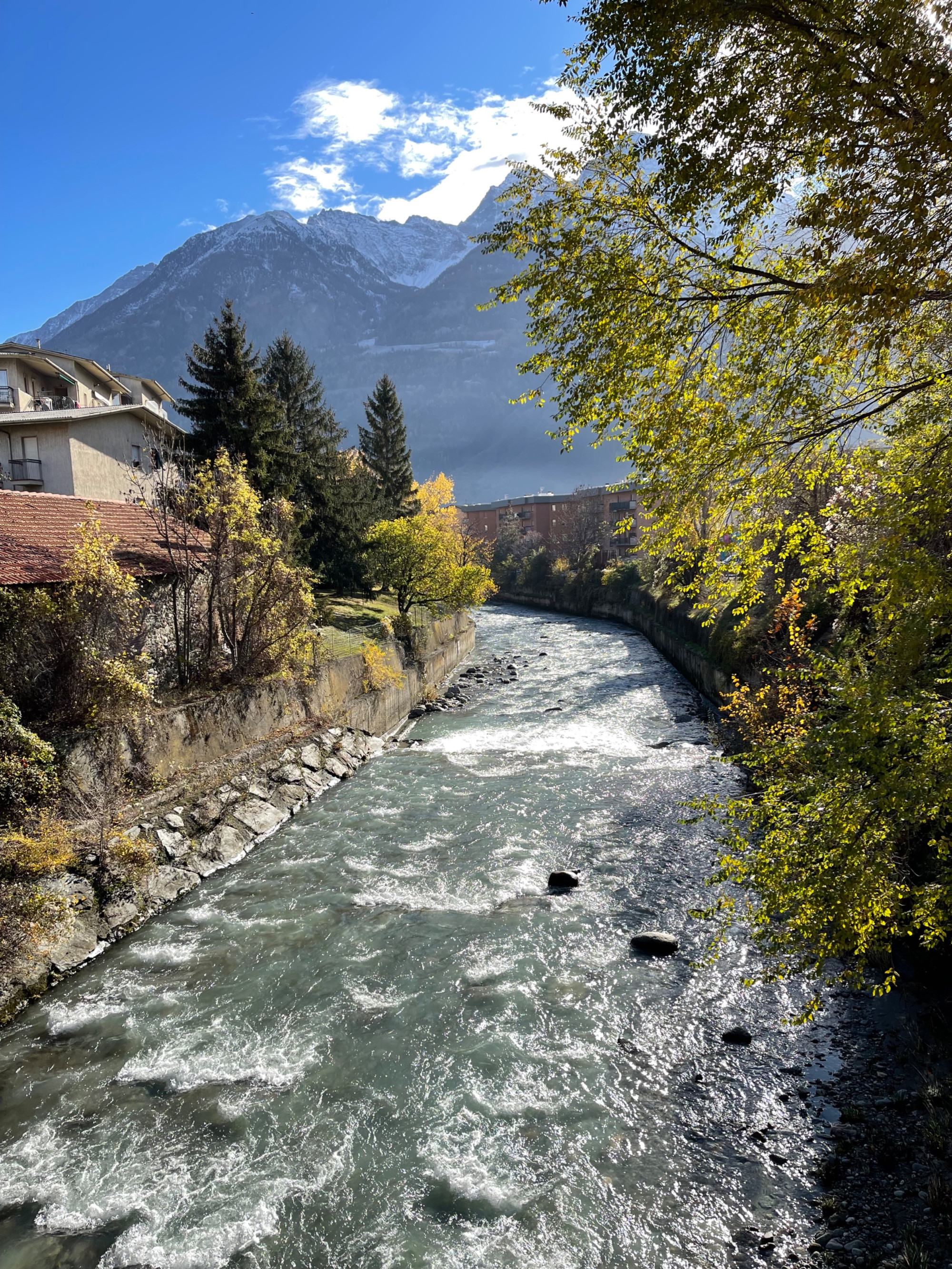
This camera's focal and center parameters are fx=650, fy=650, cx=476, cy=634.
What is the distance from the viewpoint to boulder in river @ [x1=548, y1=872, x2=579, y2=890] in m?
11.0

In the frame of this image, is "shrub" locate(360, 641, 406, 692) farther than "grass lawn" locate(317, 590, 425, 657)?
No

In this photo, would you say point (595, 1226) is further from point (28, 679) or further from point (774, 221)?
point (28, 679)

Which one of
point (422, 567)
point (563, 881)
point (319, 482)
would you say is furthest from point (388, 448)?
point (563, 881)

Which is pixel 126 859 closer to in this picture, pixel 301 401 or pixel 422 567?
pixel 422 567

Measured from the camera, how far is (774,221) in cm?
486

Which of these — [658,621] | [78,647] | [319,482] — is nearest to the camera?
[78,647]

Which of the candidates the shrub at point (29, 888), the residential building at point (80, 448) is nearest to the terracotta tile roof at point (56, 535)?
the shrub at point (29, 888)

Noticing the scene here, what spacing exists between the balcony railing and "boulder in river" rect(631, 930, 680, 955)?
25.4 metres

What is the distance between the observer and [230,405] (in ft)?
80.4

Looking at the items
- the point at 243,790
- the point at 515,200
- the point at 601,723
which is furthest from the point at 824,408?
the point at 601,723

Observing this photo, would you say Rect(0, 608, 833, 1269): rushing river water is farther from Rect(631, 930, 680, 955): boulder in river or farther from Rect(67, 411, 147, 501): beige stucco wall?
Rect(67, 411, 147, 501): beige stucco wall

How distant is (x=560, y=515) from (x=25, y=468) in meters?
→ 61.3

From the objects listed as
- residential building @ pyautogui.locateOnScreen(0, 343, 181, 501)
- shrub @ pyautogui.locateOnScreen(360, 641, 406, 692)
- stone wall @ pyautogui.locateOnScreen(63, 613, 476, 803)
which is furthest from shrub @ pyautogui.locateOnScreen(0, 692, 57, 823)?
residential building @ pyautogui.locateOnScreen(0, 343, 181, 501)

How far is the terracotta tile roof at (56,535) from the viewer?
1186 centimetres
